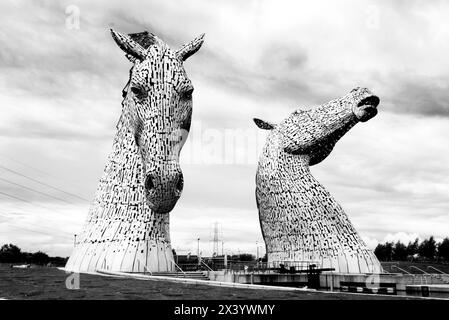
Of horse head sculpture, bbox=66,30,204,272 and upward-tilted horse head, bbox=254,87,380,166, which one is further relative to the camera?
upward-tilted horse head, bbox=254,87,380,166

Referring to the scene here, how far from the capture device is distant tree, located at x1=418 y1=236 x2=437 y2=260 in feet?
210

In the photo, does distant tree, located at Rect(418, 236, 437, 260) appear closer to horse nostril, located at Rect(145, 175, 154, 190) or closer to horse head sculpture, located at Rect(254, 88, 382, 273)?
horse head sculpture, located at Rect(254, 88, 382, 273)

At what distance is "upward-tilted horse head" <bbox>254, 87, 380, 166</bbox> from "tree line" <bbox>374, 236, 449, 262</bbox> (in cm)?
4643

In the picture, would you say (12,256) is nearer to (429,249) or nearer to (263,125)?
(263,125)

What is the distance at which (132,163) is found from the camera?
15.9 m

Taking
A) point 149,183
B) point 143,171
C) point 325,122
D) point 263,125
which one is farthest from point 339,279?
point 263,125

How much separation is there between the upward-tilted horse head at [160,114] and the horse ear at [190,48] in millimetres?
79

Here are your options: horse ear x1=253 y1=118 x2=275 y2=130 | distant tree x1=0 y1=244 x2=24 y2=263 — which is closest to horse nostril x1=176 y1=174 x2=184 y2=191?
horse ear x1=253 y1=118 x2=275 y2=130

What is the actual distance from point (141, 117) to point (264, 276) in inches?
313

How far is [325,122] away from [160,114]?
9.63 metres

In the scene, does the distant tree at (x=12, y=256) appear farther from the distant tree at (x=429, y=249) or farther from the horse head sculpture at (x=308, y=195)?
the distant tree at (x=429, y=249)

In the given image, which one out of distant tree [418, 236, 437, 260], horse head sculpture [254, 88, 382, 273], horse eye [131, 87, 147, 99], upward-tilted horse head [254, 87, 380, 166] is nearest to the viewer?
horse eye [131, 87, 147, 99]
